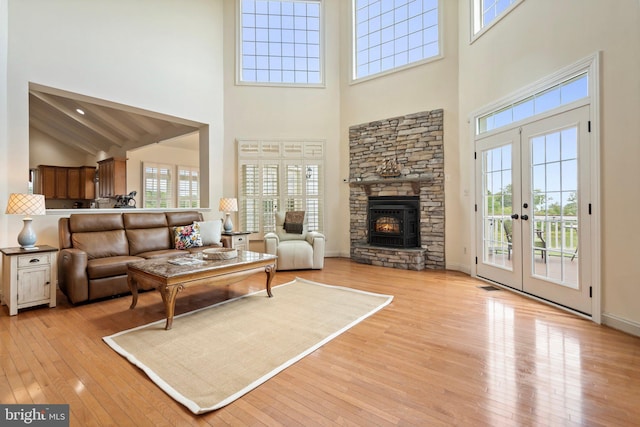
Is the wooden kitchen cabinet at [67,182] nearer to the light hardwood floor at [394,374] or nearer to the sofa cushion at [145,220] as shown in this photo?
the sofa cushion at [145,220]

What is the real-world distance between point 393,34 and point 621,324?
5764 millimetres

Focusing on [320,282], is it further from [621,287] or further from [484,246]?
[621,287]

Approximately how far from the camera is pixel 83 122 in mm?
7031

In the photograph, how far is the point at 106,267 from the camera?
11.4ft

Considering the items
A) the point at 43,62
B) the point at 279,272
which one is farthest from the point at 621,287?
the point at 43,62

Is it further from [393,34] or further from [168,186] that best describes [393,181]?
[168,186]

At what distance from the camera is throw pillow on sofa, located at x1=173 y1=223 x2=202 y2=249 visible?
4488mm

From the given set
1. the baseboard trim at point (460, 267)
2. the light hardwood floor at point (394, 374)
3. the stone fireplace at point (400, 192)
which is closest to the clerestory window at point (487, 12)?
the stone fireplace at point (400, 192)

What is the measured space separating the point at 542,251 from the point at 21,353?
501 centimetres

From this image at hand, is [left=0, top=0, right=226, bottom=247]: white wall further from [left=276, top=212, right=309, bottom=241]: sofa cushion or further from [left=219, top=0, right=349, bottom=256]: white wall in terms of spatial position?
[left=276, top=212, right=309, bottom=241]: sofa cushion

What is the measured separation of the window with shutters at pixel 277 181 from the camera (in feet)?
20.4

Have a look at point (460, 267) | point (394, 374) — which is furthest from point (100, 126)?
point (460, 267)

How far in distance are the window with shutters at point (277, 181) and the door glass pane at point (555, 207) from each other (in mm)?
3798

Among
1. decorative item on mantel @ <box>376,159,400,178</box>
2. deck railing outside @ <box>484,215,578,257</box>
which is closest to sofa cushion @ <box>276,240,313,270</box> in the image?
decorative item on mantel @ <box>376,159,400,178</box>
